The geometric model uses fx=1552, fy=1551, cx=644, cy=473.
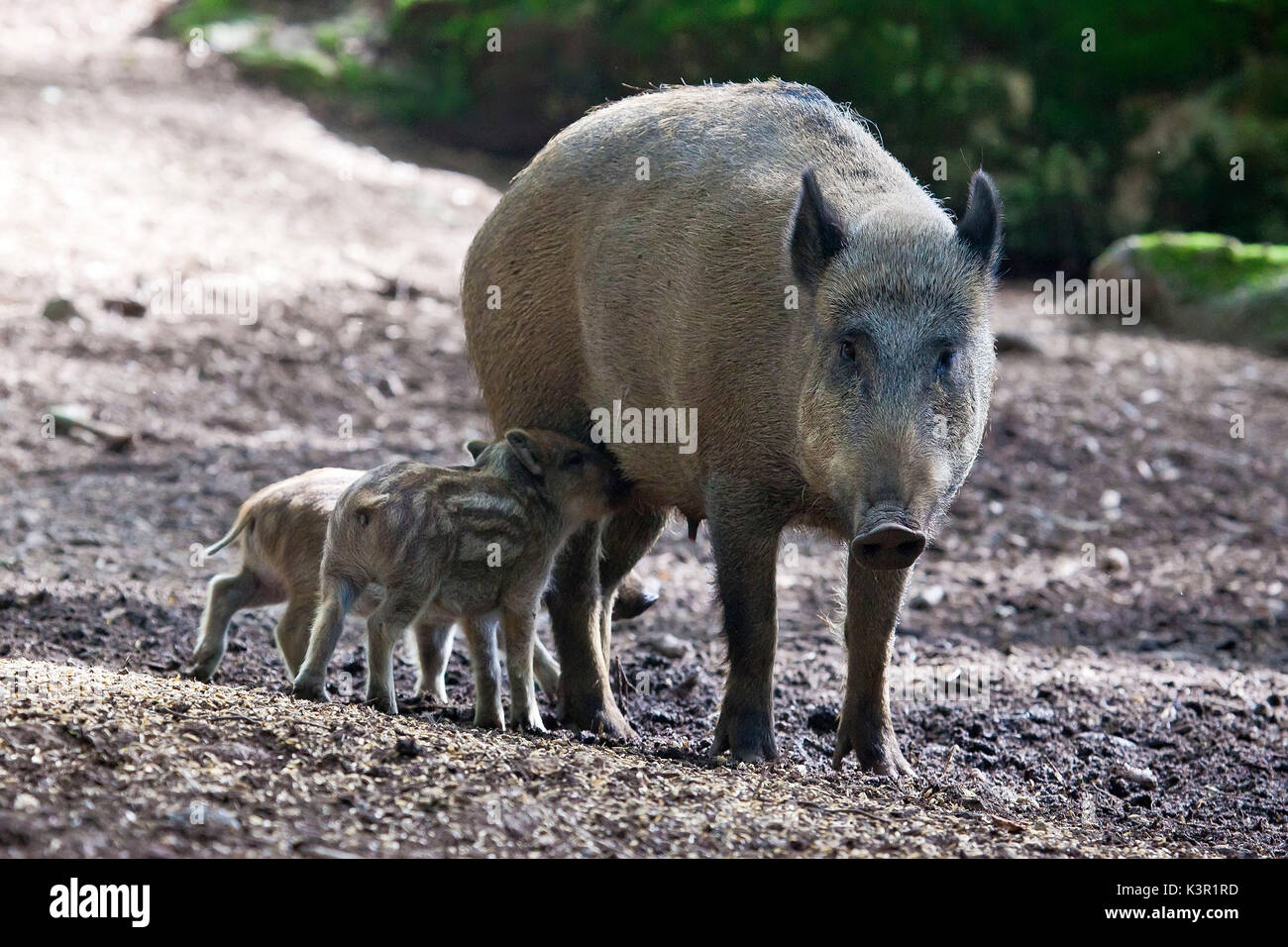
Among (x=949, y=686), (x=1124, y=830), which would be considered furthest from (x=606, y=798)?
(x=949, y=686)

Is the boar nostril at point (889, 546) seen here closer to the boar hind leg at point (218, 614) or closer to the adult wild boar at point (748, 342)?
the adult wild boar at point (748, 342)

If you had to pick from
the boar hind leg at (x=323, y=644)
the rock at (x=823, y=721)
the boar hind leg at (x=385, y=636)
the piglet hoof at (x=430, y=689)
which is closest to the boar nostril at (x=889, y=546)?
the boar hind leg at (x=385, y=636)

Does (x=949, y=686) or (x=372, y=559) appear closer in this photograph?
(x=372, y=559)

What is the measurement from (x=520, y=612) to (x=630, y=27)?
42.5 ft

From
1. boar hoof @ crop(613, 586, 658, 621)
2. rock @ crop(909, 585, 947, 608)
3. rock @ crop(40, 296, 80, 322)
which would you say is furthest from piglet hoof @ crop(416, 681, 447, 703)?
rock @ crop(40, 296, 80, 322)

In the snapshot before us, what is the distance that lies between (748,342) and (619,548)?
4.16 feet

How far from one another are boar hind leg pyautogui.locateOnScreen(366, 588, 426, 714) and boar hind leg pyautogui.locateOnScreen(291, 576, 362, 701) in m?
0.12

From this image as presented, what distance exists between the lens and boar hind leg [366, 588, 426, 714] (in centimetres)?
500

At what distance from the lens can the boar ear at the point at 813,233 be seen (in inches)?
194

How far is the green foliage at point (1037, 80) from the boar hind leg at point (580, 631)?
10.9 meters

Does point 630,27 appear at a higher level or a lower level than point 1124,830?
higher

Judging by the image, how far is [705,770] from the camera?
4.61 meters
